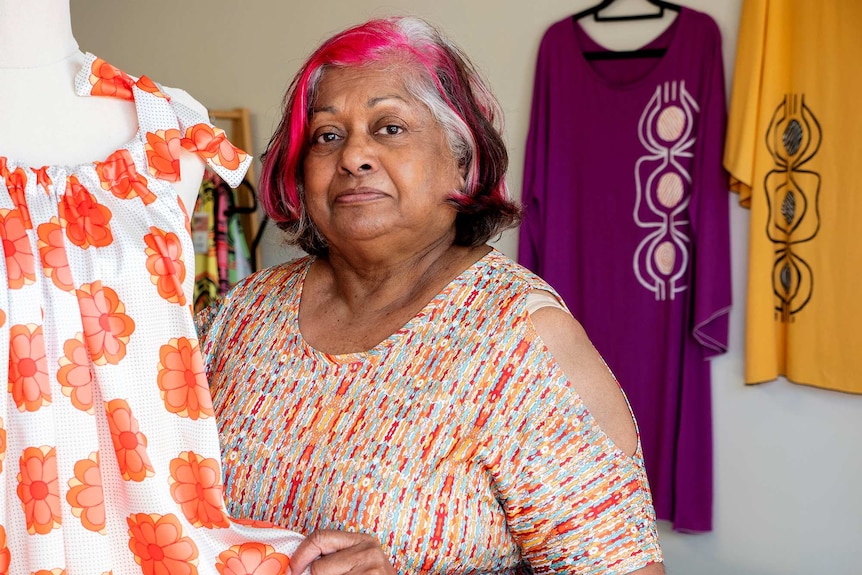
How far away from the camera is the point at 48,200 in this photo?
1254 mm

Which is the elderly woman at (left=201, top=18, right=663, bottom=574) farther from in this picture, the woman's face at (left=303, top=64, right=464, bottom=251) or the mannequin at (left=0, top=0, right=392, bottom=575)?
the mannequin at (left=0, top=0, right=392, bottom=575)

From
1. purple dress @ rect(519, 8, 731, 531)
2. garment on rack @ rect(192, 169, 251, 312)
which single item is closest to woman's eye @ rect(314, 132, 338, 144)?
purple dress @ rect(519, 8, 731, 531)

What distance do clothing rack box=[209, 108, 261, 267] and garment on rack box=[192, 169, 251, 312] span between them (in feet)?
0.29

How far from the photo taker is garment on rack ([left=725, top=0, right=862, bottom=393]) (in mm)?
2752

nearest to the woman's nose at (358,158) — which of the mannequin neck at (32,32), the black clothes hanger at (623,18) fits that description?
the mannequin neck at (32,32)

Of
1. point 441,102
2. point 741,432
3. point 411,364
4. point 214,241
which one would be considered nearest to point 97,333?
point 411,364

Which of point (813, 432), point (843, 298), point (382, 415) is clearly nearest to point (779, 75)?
point (843, 298)

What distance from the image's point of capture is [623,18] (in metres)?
3.16

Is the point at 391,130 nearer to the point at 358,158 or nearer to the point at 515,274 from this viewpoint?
the point at 358,158

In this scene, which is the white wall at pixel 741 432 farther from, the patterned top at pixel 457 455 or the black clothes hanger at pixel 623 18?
the patterned top at pixel 457 455

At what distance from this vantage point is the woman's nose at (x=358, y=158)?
1627 millimetres

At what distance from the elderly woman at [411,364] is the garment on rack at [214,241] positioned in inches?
81.5

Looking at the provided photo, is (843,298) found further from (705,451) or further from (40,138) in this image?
(40,138)

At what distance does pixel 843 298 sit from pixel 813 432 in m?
0.45
